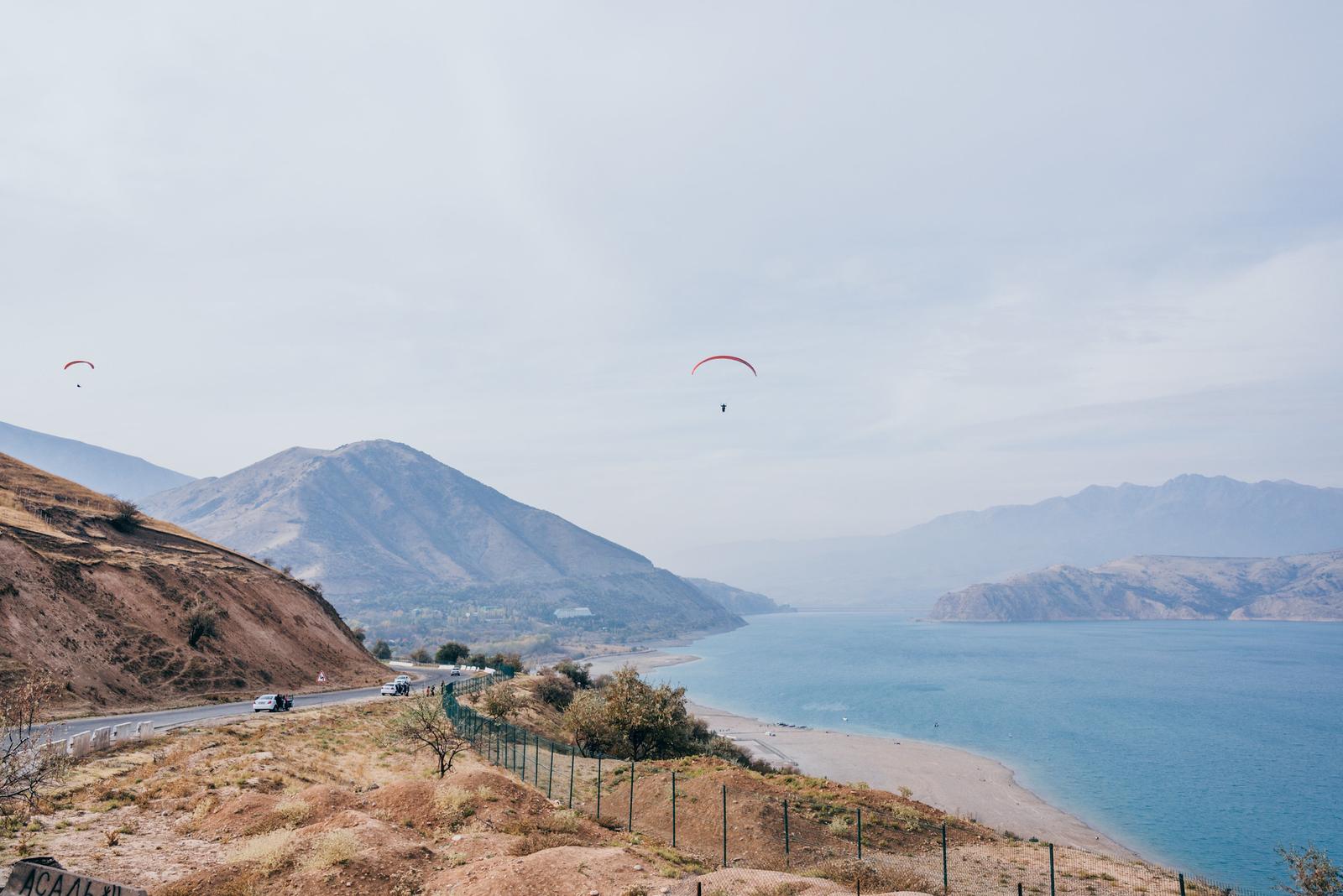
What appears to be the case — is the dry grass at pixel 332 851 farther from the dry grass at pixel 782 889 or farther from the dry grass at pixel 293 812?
the dry grass at pixel 782 889

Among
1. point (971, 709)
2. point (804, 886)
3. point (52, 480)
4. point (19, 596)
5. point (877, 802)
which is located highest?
point (52, 480)

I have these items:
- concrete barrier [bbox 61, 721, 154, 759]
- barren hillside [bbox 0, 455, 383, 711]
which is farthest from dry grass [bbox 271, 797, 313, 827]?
barren hillside [bbox 0, 455, 383, 711]

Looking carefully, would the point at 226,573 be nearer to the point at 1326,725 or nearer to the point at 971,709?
the point at 971,709

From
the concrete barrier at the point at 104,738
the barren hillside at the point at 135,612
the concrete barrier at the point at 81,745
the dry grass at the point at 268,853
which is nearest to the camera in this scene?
the dry grass at the point at 268,853

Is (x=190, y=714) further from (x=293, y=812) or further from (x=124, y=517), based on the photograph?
(x=124, y=517)

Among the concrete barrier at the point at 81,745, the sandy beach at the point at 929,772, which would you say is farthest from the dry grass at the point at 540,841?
the sandy beach at the point at 929,772

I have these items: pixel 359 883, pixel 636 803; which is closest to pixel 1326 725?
pixel 636 803
